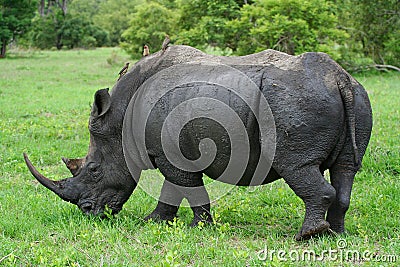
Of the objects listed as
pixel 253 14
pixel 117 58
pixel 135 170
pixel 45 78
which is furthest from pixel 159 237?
pixel 117 58

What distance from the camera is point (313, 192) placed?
4883 mm

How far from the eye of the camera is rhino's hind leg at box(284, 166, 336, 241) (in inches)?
192

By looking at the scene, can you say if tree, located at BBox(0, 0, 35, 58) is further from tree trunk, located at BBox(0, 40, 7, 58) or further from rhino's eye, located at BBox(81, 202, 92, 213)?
rhino's eye, located at BBox(81, 202, 92, 213)

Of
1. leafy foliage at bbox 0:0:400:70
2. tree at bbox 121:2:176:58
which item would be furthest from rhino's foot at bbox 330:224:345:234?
tree at bbox 121:2:176:58

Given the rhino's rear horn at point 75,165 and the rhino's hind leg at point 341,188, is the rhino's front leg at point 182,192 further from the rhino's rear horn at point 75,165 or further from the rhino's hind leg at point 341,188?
the rhino's hind leg at point 341,188

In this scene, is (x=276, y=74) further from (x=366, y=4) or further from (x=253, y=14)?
(x=366, y=4)

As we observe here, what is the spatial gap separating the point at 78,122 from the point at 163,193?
653 cm

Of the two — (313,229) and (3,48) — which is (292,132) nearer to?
(313,229)

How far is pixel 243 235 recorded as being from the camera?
5355mm

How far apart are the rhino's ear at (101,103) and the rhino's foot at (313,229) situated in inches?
89.5

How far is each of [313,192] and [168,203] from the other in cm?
161

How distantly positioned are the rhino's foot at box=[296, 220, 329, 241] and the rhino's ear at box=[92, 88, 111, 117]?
227 centimetres

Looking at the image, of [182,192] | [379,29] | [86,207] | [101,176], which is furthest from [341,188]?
[379,29]

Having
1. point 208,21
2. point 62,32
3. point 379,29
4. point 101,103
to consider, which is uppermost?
point 101,103
